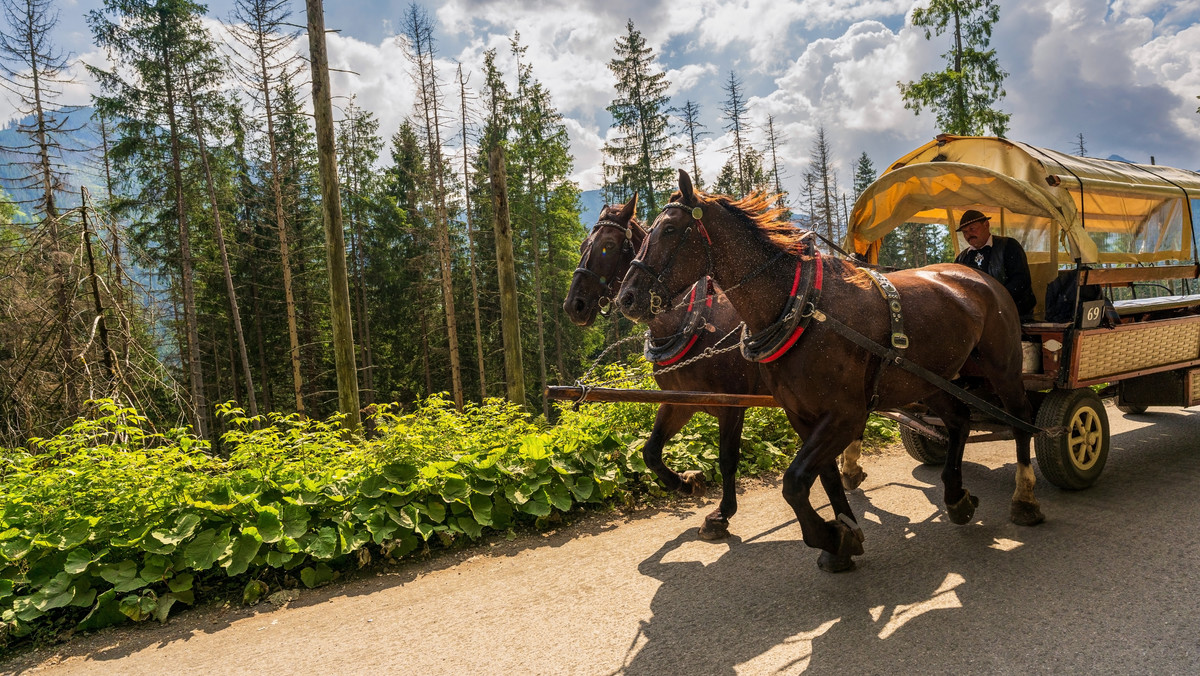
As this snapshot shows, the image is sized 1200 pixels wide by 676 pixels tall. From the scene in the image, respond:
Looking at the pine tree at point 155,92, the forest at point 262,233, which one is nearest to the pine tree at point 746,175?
the forest at point 262,233

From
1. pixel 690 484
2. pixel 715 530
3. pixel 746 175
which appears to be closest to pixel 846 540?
pixel 715 530

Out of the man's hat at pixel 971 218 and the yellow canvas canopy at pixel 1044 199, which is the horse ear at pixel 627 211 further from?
the man's hat at pixel 971 218

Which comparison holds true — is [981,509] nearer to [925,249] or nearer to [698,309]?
[698,309]

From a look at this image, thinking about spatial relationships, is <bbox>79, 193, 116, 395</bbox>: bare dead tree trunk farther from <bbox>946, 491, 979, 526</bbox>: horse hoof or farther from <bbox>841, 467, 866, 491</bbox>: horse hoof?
<bbox>946, 491, 979, 526</bbox>: horse hoof

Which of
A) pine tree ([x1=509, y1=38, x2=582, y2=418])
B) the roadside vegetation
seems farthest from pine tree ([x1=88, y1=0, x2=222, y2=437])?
the roadside vegetation

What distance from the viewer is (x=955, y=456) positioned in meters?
4.27

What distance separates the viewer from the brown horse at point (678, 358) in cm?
436

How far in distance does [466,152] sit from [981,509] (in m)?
19.9

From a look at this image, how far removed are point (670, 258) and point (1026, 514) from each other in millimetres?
3095

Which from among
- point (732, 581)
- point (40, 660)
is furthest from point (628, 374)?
point (40, 660)

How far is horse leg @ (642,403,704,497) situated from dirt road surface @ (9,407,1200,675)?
0.37 metres

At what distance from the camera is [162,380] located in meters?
5.82

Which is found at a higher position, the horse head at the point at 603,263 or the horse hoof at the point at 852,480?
the horse head at the point at 603,263

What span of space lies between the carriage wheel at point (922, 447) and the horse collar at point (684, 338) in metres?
2.66
